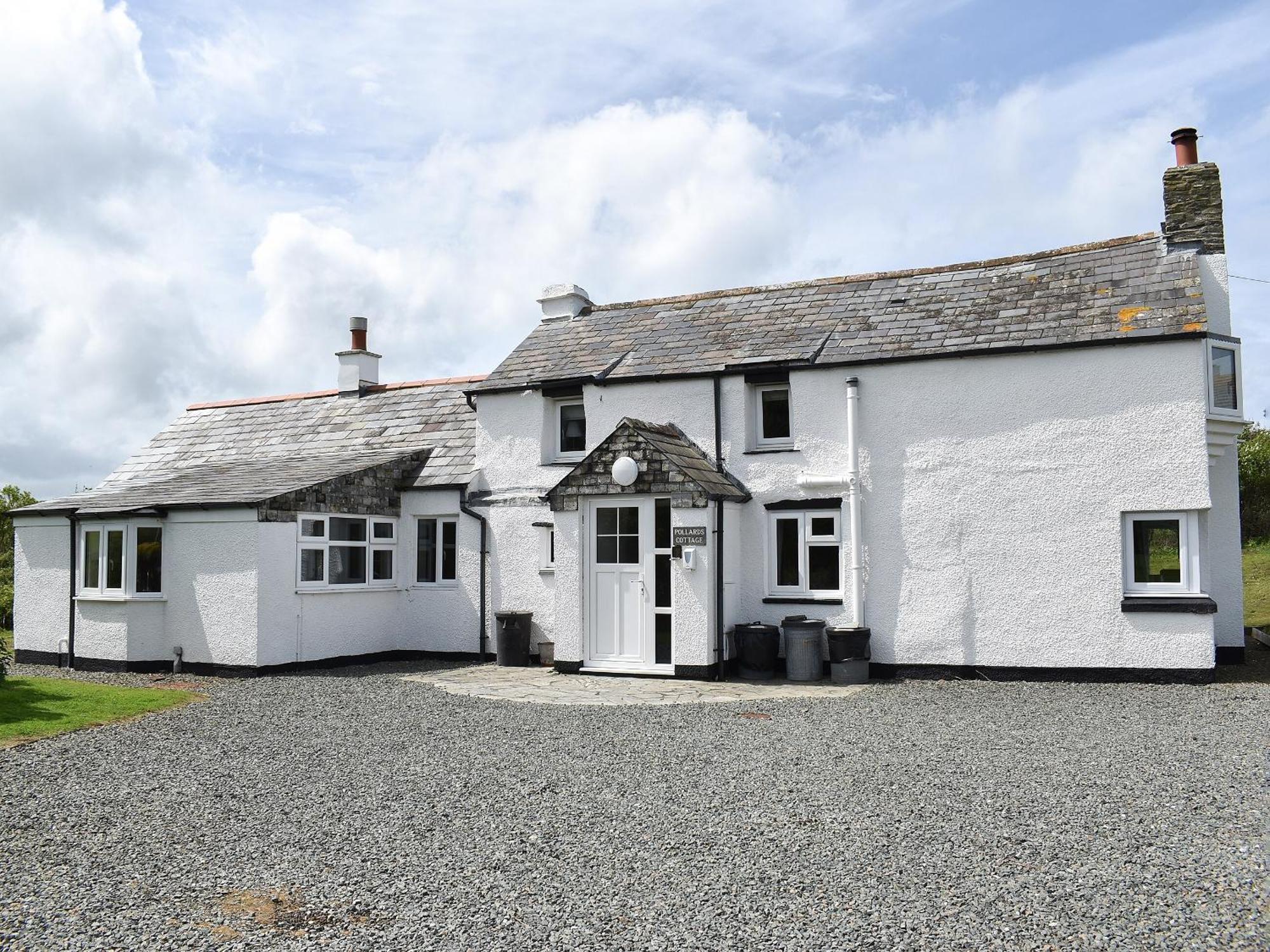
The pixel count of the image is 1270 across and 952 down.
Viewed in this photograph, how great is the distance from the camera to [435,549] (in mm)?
18703

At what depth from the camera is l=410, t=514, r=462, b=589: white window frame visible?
1822 centimetres

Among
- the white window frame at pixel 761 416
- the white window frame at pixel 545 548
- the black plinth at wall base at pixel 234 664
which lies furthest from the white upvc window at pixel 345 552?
the white window frame at pixel 761 416

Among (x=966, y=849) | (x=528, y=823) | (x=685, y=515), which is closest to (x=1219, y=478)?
(x=685, y=515)

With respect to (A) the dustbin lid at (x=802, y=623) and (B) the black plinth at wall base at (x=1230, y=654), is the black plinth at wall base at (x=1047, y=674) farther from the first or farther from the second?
(B) the black plinth at wall base at (x=1230, y=654)

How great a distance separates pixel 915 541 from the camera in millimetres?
14875

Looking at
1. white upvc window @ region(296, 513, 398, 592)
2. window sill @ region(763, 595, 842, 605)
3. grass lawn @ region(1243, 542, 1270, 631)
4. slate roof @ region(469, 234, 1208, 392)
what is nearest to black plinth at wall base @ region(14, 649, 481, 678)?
white upvc window @ region(296, 513, 398, 592)

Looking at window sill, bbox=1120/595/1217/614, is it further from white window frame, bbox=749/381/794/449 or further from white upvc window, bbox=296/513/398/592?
white upvc window, bbox=296/513/398/592

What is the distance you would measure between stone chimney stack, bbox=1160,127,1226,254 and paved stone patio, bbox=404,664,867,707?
8.32 metres

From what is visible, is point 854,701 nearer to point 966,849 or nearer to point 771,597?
point 771,597

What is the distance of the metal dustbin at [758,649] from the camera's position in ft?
48.7

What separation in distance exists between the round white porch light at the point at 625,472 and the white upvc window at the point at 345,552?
5101 mm

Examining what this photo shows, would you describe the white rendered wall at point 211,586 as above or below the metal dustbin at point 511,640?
above

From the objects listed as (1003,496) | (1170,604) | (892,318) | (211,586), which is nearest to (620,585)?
(1003,496)

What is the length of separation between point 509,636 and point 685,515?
4.11 metres
